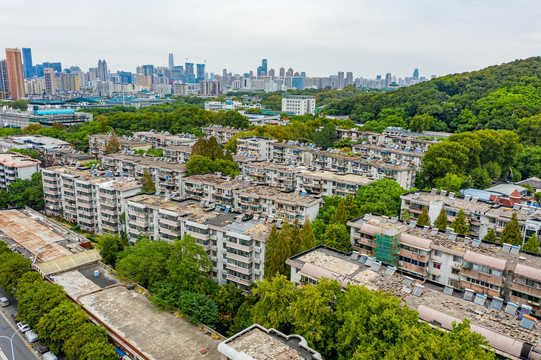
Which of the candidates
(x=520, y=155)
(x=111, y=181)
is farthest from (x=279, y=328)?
(x=520, y=155)

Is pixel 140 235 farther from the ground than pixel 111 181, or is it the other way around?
pixel 111 181

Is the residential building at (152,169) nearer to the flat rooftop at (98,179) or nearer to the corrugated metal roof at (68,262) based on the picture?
the flat rooftop at (98,179)

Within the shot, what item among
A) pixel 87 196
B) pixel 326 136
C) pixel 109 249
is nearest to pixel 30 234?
pixel 87 196

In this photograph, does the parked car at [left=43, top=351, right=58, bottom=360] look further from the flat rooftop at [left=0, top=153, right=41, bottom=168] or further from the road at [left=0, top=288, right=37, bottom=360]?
the flat rooftop at [left=0, top=153, right=41, bottom=168]

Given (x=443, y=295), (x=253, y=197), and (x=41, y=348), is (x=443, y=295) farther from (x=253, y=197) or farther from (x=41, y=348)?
(x=41, y=348)

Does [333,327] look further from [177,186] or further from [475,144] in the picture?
[475,144]

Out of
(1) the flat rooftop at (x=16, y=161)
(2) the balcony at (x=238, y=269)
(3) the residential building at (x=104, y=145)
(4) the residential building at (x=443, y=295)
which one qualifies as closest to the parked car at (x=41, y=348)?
(2) the balcony at (x=238, y=269)
